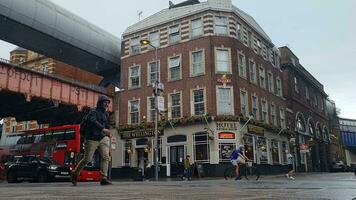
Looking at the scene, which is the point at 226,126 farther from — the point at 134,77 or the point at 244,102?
the point at 134,77

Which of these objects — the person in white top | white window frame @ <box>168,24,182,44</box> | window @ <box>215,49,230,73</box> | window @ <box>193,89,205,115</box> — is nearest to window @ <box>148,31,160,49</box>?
white window frame @ <box>168,24,182,44</box>

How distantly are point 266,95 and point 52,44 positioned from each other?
68.3ft

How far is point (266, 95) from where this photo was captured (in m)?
38.1

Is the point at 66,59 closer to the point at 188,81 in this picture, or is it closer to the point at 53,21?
the point at 53,21

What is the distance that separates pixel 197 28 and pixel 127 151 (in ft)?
40.7

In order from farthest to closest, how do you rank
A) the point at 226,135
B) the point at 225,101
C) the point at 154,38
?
the point at 154,38 < the point at 225,101 < the point at 226,135

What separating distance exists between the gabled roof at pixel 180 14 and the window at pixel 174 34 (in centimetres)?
79

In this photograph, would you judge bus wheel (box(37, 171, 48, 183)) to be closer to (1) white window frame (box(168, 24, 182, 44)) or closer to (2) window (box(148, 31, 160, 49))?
(1) white window frame (box(168, 24, 182, 44))

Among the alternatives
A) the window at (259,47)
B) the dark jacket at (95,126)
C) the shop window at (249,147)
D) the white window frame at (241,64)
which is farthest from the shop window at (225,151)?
the dark jacket at (95,126)

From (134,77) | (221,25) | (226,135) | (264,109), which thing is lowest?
(226,135)

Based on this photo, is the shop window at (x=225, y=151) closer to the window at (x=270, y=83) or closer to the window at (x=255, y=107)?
the window at (x=255, y=107)

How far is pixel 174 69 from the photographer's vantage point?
111 feet

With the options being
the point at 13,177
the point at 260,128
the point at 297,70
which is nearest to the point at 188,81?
the point at 260,128

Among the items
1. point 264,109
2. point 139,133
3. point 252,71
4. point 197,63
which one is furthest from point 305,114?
point 139,133
